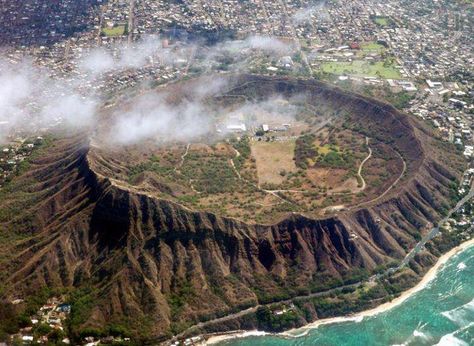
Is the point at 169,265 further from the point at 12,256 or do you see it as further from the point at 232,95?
the point at 232,95

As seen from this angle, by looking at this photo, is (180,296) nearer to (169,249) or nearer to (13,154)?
(169,249)

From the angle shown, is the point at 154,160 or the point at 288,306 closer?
the point at 288,306

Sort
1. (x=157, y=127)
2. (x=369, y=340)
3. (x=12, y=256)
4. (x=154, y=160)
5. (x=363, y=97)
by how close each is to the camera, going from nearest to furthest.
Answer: (x=369, y=340)
(x=12, y=256)
(x=154, y=160)
(x=157, y=127)
(x=363, y=97)

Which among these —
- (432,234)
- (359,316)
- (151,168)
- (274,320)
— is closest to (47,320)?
(274,320)

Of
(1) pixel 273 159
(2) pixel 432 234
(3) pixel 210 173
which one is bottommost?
(2) pixel 432 234

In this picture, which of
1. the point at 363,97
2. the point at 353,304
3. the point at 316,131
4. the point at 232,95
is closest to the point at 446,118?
the point at 363,97

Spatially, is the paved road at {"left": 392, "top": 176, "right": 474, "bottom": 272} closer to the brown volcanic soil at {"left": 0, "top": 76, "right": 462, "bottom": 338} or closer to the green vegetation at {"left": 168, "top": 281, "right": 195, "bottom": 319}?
the brown volcanic soil at {"left": 0, "top": 76, "right": 462, "bottom": 338}

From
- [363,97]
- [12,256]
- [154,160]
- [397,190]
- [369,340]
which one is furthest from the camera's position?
[363,97]
